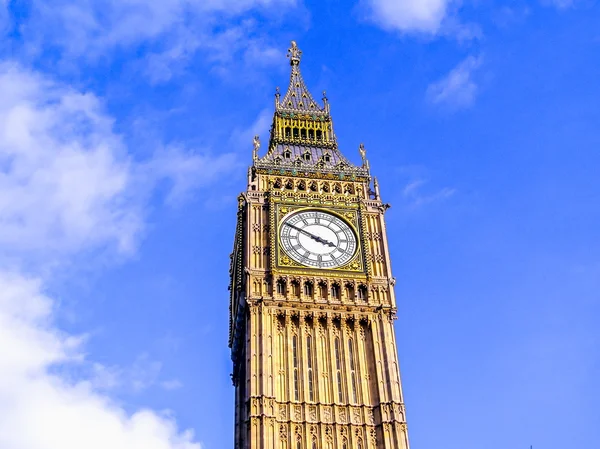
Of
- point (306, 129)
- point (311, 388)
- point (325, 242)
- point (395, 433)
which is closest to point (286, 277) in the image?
point (325, 242)

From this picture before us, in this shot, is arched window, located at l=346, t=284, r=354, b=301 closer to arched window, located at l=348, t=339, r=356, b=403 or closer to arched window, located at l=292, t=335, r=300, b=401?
arched window, located at l=348, t=339, r=356, b=403

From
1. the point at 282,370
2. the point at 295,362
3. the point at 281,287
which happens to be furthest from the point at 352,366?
the point at 281,287

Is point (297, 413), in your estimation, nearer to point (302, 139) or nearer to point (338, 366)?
point (338, 366)

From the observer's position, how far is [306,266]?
54.9 meters

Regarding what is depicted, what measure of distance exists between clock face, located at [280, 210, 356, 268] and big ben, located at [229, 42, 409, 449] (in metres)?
0.07

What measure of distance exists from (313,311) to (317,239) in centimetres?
559

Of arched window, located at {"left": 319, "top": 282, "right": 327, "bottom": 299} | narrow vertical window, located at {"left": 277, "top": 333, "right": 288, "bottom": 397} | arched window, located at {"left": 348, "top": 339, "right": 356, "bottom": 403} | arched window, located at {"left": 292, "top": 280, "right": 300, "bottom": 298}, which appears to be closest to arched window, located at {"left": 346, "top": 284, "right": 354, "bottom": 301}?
arched window, located at {"left": 319, "top": 282, "right": 327, "bottom": 299}

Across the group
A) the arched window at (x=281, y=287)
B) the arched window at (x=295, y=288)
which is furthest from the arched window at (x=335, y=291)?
the arched window at (x=281, y=287)

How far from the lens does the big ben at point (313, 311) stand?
48.3 m

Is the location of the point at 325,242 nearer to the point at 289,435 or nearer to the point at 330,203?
the point at 330,203

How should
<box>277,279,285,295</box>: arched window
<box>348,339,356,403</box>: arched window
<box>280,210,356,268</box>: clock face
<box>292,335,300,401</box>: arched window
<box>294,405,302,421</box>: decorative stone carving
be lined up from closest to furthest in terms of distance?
<box>294,405,302,421</box>: decorative stone carving < <box>292,335,300,401</box>: arched window < <box>348,339,356,403</box>: arched window < <box>277,279,285,295</box>: arched window < <box>280,210,356,268</box>: clock face

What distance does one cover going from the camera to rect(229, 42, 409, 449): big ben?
159 feet

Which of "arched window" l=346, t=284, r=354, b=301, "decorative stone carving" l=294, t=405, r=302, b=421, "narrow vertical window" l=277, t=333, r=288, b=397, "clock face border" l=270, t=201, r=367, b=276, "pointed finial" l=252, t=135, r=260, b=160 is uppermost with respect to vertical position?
"pointed finial" l=252, t=135, r=260, b=160
